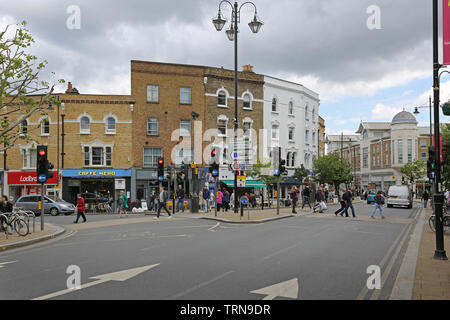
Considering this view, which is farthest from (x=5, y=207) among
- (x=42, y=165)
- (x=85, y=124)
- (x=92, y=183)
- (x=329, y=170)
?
(x=329, y=170)

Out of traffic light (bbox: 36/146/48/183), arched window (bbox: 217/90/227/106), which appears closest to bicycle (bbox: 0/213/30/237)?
traffic light (bbox: 36/146/48/183)

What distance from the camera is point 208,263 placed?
8883 mm

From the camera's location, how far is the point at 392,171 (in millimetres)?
76188

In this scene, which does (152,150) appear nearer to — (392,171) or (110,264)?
(110,264)

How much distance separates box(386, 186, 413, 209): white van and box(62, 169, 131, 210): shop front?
73.5ft

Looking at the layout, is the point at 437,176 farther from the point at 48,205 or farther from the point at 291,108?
the point at 291,108

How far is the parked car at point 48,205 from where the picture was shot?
2838cm

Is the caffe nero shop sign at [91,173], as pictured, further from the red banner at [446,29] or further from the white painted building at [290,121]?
the red banner at [446,29]

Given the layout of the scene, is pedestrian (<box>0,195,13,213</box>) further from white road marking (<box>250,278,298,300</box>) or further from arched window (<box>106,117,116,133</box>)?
arched window (<box>106,117,116,133</box>)

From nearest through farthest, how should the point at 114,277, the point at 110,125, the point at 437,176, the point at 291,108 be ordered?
the point at 114,277 → the point at 437,176 → the point at 110,125 → the point at 291,108

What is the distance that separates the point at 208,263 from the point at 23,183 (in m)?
32.2

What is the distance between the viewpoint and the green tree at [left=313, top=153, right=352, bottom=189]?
4731 centimetres
